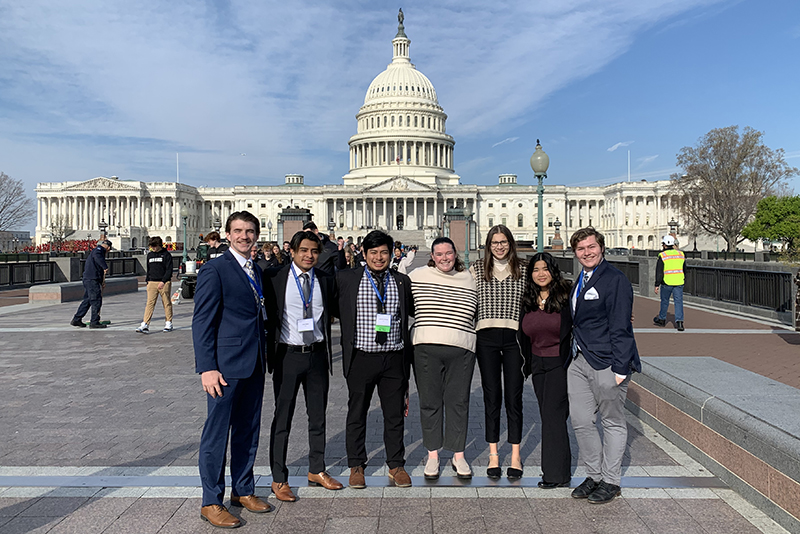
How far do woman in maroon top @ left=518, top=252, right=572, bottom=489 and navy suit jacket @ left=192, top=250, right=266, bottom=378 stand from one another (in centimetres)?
240

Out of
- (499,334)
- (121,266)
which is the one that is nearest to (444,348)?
(499,334)

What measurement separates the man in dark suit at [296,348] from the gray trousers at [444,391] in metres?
0.91

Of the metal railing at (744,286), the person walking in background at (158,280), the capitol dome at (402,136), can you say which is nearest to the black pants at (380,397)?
the person walking in background at (158,280)

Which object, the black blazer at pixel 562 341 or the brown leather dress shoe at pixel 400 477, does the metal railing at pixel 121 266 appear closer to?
the brown leather dress shoe at pixel 400 477

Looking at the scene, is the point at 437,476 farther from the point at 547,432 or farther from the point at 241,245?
the point at 241,245

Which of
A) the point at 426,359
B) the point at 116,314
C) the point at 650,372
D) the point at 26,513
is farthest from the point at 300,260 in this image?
the point at 116,314

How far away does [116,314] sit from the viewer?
57.9ft

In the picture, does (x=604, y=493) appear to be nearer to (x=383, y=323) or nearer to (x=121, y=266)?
(x=383, y=323)

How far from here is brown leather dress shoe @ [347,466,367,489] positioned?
16.6 feet

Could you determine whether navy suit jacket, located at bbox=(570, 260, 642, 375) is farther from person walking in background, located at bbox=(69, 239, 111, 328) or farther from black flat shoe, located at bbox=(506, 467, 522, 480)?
person walking in background, located at bbox=(69, 239, 111, 328)

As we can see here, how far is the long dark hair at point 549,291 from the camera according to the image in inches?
201

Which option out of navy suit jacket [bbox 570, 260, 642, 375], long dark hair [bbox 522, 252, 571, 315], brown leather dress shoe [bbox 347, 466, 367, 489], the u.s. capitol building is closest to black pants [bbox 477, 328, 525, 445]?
long dark hair [bbox 522, 252, 571, 315]

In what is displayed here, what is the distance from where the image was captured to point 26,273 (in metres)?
28.1

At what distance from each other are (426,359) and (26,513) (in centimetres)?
341
